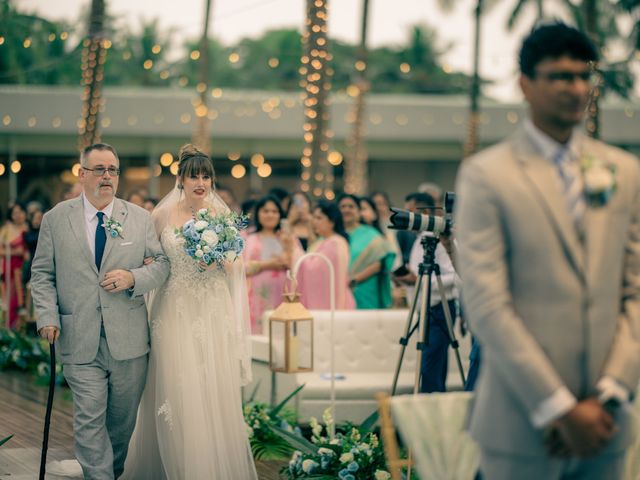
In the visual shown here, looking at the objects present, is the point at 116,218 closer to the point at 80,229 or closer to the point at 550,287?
the point at 80,229

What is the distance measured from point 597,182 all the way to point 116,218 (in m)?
3.61

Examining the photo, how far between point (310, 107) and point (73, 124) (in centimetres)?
1459

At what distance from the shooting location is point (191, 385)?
6.11 metres

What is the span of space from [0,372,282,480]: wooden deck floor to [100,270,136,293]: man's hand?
1508 mm

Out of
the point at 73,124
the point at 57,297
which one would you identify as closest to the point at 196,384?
the point at 57,297

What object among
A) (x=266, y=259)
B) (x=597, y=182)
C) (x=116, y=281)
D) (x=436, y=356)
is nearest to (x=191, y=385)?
(x=116, y=281)

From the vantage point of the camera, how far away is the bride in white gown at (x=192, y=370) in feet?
20.0

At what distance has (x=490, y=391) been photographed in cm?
301

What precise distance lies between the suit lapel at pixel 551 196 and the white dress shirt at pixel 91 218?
3399 millimetres

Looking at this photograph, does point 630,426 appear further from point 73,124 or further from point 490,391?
point 73,124

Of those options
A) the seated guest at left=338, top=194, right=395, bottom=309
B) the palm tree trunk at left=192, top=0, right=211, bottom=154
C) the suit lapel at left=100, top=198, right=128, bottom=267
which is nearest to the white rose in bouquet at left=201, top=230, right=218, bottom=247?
Answer: the suit lapel at left=100, top=198, right=128, bottom=267

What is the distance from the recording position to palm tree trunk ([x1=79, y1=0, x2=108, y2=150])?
13.7 m

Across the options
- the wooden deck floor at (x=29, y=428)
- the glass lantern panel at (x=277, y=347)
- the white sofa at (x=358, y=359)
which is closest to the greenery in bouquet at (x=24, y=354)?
the wooden deck floor at (x=29, y=428)

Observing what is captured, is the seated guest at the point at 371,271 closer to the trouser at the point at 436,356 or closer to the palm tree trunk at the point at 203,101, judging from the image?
the trouser at the point at 436,356
